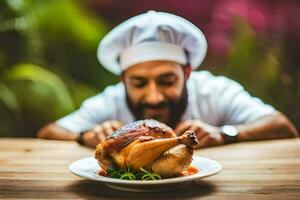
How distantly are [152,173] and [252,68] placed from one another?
1.43 m

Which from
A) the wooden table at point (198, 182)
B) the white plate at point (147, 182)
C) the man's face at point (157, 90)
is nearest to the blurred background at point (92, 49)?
the man's face at point (157, 90)

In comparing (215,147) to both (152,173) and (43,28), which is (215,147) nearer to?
(152,173)

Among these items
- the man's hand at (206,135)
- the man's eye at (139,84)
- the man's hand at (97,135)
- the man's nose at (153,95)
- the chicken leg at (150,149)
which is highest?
the man's eye at (139,84)

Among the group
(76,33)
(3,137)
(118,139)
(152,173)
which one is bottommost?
(152,173)

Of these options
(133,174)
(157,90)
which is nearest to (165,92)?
(157,90)

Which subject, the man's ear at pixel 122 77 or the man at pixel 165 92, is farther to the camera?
the man's ear at pixel 122 77

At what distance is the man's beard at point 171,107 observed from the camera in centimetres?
266

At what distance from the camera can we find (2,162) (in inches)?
76.1

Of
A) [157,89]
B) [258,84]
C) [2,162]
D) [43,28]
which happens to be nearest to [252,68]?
[258,84]

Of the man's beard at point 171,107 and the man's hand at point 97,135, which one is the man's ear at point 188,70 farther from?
the man's hand at point 97,135

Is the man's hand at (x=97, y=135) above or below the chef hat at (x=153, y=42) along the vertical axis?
below

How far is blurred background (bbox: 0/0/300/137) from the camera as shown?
2.71 metres

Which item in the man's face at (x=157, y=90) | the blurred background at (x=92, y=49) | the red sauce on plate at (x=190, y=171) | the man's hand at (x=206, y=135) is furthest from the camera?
the blurred background at (x=92, y=49)

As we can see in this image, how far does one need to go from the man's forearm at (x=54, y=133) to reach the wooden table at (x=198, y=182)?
37 centimetres
